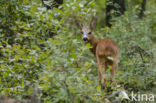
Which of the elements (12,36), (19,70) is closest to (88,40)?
(12,36)

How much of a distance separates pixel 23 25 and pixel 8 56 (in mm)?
770

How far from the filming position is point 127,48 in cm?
703

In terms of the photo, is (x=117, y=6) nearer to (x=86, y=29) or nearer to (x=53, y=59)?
(x=86, y=29)

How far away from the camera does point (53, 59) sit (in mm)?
4461

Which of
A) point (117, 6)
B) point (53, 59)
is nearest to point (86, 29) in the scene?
point (117, 6)

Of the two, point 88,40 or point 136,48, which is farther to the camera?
point 88,40

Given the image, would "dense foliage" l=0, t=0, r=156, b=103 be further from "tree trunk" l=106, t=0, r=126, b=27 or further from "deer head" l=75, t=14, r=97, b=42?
"deer head" l=75, t=14, r=97, b=42

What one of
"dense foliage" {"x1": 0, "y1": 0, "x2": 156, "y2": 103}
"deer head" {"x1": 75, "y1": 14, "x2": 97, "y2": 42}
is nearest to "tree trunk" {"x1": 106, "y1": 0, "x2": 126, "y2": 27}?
"dense foliage" {"x1": 0, "y1": 0, "x2": 156, "y2": 103}

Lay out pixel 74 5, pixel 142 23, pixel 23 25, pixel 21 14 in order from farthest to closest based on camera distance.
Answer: pixel 142 23, pixel 21 14, pixel 23 25, pixel 74 5

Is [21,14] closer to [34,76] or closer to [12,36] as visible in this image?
[12,36]

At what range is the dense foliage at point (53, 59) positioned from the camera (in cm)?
426

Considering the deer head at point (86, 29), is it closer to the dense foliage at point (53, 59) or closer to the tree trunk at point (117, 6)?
the tree trunk at point (117, 6)

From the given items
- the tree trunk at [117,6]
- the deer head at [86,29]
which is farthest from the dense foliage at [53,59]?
the deer head at [86,29]

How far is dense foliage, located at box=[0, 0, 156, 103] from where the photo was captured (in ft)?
14.0
